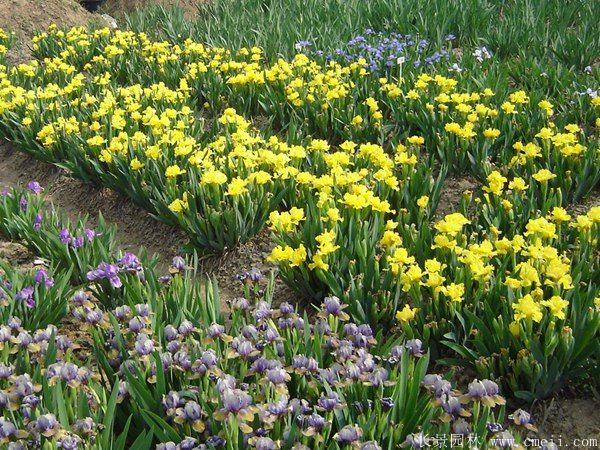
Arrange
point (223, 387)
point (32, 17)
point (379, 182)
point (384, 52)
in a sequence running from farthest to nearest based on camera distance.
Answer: point (32, 17), point (384, 52), point (379, 182), point (223, 387)

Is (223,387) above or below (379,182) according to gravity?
above

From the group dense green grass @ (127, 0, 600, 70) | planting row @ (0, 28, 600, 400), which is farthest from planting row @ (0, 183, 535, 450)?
dense green grass @ (127, 0, 600, 70)

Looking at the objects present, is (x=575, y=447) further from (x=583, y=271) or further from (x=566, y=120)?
(x=566, y=120)

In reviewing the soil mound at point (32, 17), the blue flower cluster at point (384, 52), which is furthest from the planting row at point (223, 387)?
the soil mound at point (32, 17)

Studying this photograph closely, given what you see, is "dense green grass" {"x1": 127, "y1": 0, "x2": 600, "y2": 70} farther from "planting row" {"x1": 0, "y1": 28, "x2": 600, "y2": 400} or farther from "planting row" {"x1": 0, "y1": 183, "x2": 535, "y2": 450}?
"planting row" {"x1": 0, "y1": 183, "x2": 535, "y2": 450}

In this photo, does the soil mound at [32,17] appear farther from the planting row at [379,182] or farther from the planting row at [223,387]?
the planting row at [223,387]

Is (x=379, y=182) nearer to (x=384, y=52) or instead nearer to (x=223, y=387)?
(x=223, y=387)

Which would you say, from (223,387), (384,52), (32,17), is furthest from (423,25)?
(223,387)

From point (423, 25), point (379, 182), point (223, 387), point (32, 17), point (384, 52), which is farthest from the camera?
point (32, 17)

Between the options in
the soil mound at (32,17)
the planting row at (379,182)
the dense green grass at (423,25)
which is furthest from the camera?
the soil mound at (32,17)

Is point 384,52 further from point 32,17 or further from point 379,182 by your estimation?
point 32,17

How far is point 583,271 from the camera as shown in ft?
8.96

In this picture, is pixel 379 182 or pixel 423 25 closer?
pixel 379 182

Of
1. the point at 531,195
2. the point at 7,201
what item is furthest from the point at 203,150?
the point at 531,195
